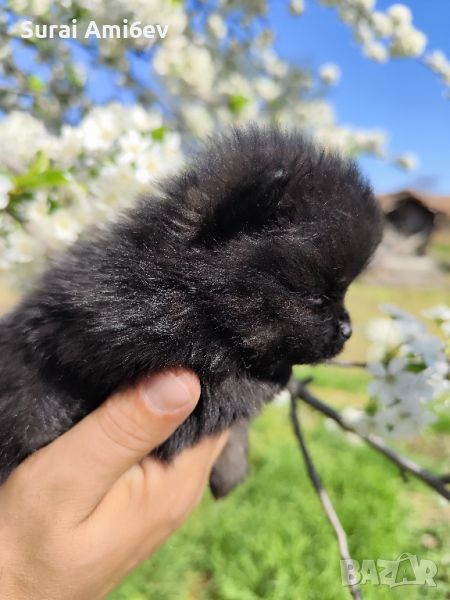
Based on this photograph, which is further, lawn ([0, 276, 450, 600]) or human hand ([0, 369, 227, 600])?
lawn ([0, 276, 450, 600])

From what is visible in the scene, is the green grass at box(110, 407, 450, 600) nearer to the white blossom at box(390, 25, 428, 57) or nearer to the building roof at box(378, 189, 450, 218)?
the building roof at box(378, 189, 450, 218)

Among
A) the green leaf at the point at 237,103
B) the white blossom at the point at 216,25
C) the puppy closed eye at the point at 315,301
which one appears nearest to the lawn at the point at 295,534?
the puppy closed eye at the point at 315,301

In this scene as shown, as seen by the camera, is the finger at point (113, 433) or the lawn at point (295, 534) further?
the lawn at point (295, 534)

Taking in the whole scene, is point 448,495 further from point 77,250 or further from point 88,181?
point 88,181

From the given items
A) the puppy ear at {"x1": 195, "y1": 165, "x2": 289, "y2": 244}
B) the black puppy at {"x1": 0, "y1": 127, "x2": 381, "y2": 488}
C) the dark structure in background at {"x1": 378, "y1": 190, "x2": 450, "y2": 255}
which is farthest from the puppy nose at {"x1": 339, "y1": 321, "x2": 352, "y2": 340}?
the dark structure in background at {"x1": 378, "y1": 190, "x2": 450, "y2": 255}

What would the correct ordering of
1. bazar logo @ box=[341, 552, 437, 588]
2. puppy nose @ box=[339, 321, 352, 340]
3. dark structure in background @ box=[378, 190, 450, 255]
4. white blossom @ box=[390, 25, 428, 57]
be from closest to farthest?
puppy nose @ box=[339, 321, 352, 340]
bazar logo @ box=[341, 552, 437, 588]
dark structure in background @ box=[378, 190, 450, 255]
white blossom @ box=[390, 25, 428, 57]

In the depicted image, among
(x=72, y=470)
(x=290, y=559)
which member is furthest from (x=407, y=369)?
(x=290, y=559)

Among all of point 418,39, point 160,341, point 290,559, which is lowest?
point 290,559

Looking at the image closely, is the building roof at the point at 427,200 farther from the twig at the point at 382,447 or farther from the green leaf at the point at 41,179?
the green leaf at the point at 41,179
